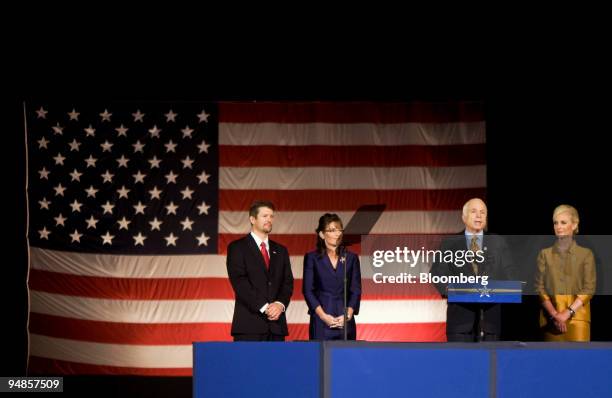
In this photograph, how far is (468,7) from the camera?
6.27 metres

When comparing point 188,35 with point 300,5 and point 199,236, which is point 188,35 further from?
point 199,236

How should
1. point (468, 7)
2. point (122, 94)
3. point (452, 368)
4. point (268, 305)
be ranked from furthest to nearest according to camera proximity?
point (122, 94), point (468, 7), point (268, 305), point (452, 368)

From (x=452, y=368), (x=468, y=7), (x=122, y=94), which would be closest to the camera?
(x=452, y=368)

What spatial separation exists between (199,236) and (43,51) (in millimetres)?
1935

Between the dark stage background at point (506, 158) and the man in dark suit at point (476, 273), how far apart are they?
6.79 ft

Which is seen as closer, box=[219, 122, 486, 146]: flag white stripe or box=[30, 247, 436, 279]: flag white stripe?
box=[30, 247, 436, 279]: flag white stripe

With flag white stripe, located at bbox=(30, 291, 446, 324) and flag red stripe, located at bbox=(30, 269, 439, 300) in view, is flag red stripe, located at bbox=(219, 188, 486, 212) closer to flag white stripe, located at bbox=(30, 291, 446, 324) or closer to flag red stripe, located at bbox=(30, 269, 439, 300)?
flag red stripe, located at bbox=(30, 269, 439, 300)

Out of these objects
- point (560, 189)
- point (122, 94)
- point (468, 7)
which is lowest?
point (560, 189)

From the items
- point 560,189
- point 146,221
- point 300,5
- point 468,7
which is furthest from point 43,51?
point 560,189

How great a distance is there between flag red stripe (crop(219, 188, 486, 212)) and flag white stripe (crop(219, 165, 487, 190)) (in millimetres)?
42

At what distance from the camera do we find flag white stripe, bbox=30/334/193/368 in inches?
272

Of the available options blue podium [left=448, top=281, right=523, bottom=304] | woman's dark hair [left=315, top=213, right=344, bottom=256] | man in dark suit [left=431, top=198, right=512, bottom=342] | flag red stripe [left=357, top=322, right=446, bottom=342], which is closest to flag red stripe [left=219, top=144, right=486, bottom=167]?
flag red stripe [left=357, top=322, right=446, bottom=342]

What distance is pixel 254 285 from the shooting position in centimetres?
532

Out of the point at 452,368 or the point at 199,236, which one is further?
the point at 199,236
